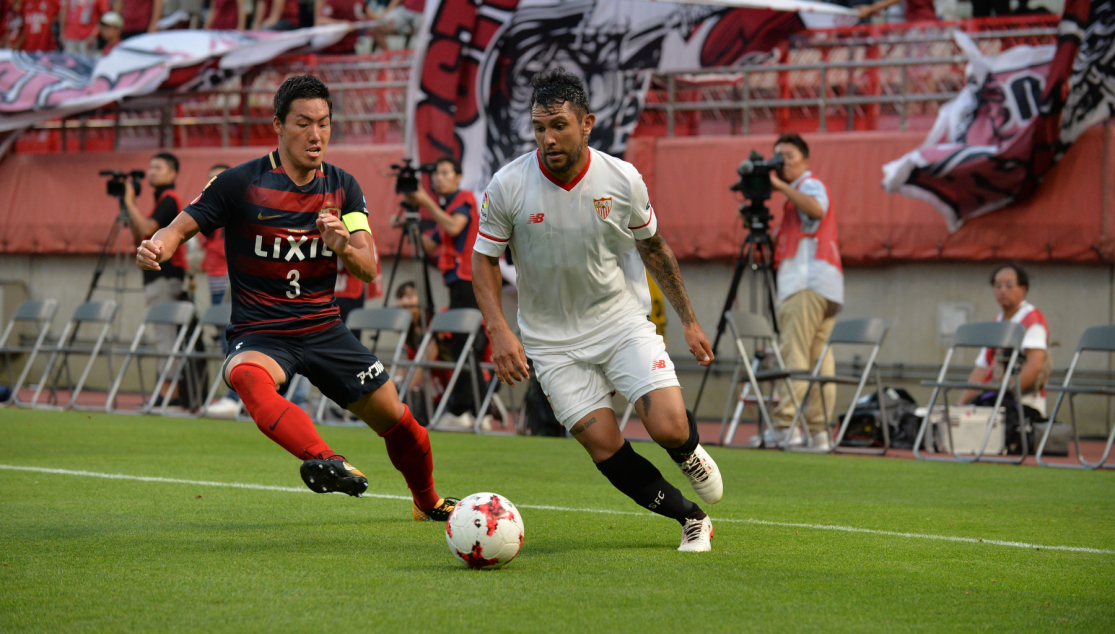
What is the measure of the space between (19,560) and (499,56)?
10.8 meters

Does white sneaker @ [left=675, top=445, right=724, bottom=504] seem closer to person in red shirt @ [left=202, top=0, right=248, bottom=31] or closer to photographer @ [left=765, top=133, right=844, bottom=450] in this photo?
photographer @ [left=765, top=133, right=844, bottom=450]

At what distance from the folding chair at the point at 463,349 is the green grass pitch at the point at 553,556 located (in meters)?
3.15

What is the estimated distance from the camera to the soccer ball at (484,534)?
186 inches

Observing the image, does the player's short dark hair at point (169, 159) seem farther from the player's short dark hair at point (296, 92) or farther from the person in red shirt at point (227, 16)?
the player's short dark hair at point (296, 92)

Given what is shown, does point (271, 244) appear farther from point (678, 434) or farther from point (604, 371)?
point (678, 434)

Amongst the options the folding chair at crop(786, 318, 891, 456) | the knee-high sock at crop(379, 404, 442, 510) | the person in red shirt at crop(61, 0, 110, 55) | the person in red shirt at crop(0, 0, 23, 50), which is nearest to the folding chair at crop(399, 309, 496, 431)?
the folding chair at crop(786, 318, 891, 456)

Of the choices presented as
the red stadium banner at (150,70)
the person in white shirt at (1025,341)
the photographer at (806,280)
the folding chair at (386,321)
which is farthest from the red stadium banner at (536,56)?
the person in white shirt at (1025,341)

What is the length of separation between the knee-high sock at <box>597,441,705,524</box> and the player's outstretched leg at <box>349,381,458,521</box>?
3.37 ft

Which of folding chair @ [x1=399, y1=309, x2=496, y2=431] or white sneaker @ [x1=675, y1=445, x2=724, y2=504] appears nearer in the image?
white sneaker @ [x1=675, y1=445, x2=724, y2=504]

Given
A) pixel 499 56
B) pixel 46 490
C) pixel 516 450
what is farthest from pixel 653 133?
pixel 46 490

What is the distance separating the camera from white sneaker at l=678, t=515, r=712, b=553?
524cm

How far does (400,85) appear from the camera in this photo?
16.2m

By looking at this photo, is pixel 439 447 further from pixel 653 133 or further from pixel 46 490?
pixel 653 133

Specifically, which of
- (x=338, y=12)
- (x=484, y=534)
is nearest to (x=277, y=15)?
(x=338, y=12)
